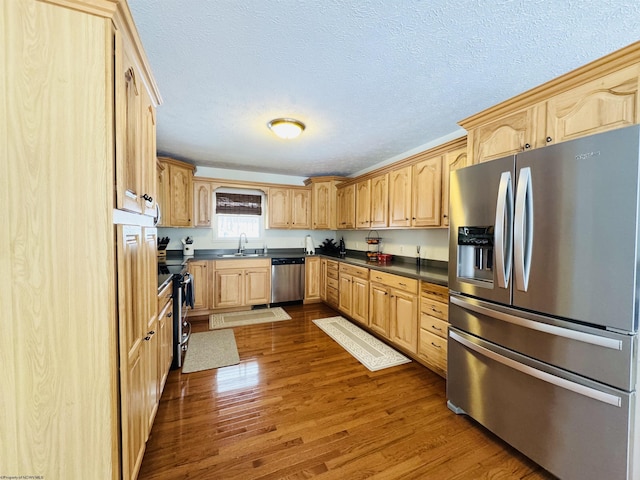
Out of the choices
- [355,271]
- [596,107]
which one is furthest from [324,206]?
[596,107]

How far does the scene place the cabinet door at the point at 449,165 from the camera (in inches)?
100

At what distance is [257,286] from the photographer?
4.56 metres

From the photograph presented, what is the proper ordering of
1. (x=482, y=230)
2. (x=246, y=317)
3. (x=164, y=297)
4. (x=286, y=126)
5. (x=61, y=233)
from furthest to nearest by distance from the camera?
1. (x=246, y=317)
2. (x=286, y=126)
3. (x=164, y=297)
4. (x=482, y=230)
5. (x=61, y=233)

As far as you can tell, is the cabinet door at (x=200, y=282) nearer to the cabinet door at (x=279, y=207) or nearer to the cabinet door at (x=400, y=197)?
the cabinet door at (x=279, y=207)

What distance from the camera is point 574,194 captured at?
52.6 inches

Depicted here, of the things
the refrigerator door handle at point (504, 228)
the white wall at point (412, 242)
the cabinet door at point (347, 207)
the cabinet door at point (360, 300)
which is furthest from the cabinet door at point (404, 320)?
the cabinet door at point (347, 207)

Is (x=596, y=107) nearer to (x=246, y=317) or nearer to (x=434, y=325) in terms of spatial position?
(x=434, y=325)

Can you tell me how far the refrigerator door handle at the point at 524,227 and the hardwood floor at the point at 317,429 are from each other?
44.2 inches

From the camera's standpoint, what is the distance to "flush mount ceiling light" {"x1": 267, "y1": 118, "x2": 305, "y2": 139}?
8.63ft

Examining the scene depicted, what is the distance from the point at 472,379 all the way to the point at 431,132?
254cm

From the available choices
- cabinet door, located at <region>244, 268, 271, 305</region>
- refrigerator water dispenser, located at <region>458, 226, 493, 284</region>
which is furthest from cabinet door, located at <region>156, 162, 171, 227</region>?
refrigerator water dispenser, located at <region>458, 226, 493, 284</region>

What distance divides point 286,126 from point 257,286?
2851 millimetres

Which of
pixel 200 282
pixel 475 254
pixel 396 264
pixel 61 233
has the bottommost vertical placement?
pixel 200 282

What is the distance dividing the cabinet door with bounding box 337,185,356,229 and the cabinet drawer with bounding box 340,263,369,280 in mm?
747
